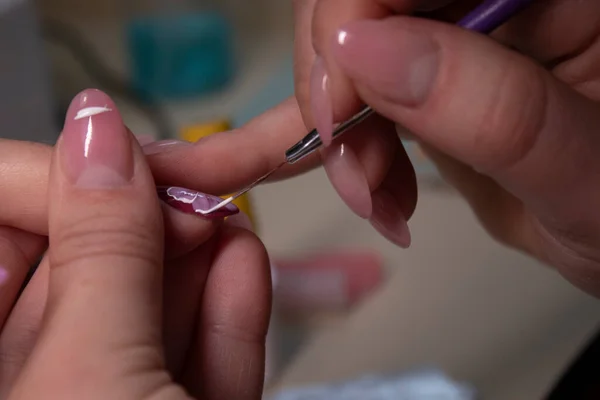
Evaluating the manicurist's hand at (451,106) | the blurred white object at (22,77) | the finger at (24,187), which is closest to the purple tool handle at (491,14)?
the manicurist's hand at (451,106)

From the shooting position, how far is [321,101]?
349 millimetres

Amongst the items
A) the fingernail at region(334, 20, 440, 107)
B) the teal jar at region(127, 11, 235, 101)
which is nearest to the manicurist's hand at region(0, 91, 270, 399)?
the fingernail at region(334, 20, 440, 107)

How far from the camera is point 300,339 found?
0.65 meters

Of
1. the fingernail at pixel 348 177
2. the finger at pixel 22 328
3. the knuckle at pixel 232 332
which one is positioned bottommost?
the knuckle at pixel 232 332

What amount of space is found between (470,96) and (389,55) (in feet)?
0.14

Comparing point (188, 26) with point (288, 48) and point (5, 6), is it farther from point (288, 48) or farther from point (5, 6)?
point (5, 6)

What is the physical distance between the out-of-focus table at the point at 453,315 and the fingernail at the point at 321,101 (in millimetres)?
328

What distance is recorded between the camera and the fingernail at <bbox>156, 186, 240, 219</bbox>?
41 cm

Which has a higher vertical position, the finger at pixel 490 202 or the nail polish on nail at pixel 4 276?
the nail polish on nail at pixel 4 276

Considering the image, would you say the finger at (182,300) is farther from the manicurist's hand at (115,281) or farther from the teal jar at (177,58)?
the teal jar at (177,58)

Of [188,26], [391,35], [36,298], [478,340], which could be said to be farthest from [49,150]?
[188,26]

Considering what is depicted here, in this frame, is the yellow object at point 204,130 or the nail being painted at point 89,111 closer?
the nail being painted at point 89,111

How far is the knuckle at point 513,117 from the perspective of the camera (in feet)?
1.01

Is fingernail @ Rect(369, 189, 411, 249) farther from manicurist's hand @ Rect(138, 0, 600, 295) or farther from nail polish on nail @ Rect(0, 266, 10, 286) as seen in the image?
nail polish on nail @ Rect(0, 266, 10, 286)
